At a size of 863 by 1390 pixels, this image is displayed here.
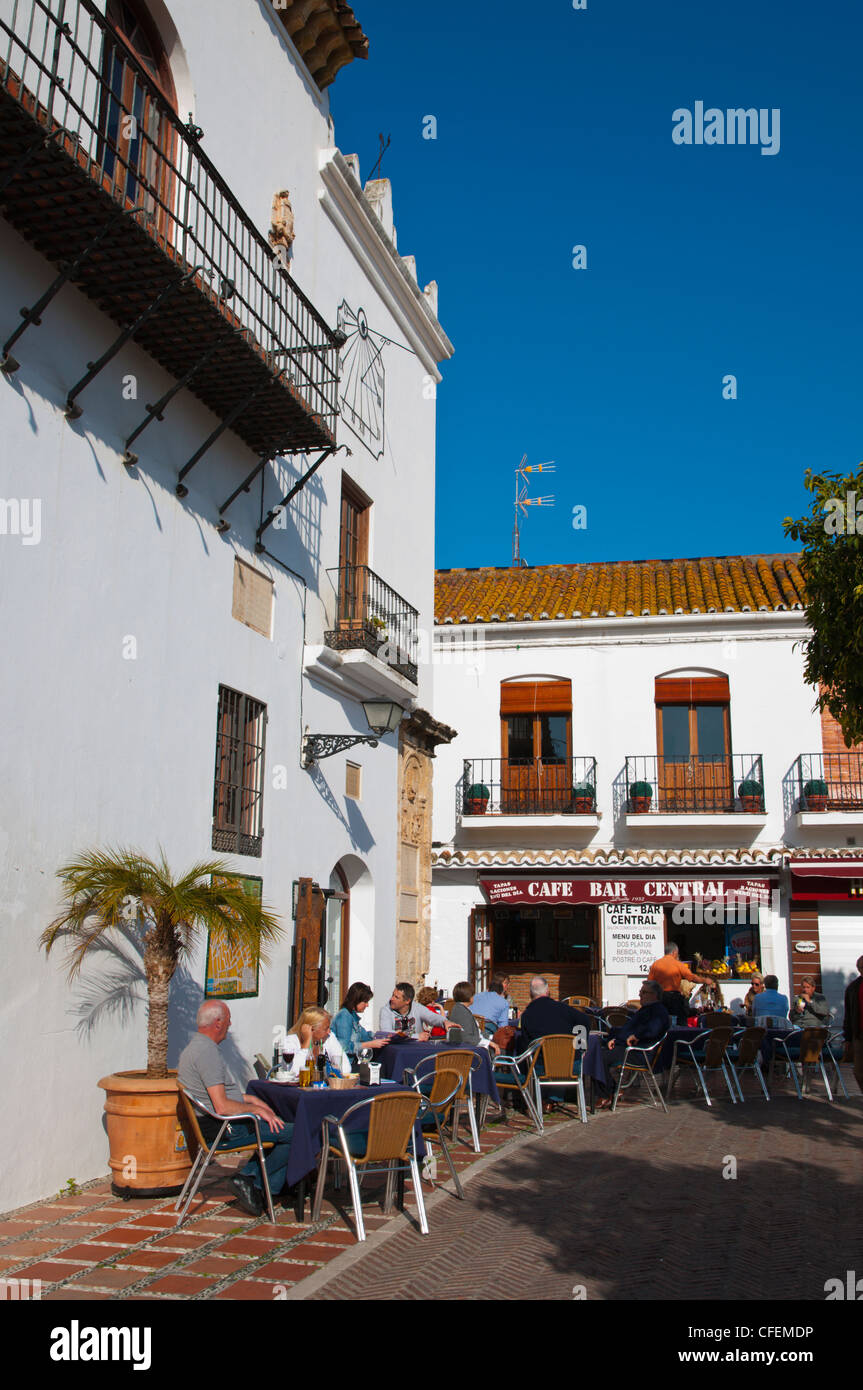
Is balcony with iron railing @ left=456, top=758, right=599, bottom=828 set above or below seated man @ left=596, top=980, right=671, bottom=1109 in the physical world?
above

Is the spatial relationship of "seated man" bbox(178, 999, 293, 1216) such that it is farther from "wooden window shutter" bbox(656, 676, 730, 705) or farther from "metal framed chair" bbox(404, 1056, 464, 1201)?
"wooden window shutter" bbox(656, 676, 730, 705)

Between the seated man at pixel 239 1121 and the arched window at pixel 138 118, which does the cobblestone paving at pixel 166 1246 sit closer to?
the seated man at pixel 239 1121

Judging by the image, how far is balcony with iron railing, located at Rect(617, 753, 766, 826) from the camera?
19.2m

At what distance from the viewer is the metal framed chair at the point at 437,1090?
6.86 metres

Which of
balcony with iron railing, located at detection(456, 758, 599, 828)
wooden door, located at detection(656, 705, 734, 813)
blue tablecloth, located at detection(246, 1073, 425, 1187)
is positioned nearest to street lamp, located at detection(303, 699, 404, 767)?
blue tablecloth, located at detection(246, 1073, 425, 1187)

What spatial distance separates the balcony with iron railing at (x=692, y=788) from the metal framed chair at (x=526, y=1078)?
9549mm

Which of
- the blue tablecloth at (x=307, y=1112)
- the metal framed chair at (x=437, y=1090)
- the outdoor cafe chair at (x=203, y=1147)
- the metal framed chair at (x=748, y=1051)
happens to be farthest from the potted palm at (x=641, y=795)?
the outdoor cafe chair at (x=203, y=1147)

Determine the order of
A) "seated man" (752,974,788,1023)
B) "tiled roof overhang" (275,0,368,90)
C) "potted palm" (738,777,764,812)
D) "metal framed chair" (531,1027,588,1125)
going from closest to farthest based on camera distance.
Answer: "metal framed chair" (531,1027,588,1125)
"tiled roof overhang" (275,0,368,90)
"seated man" (752,974,788,1023)
"potted palm" (738,777,764,812)

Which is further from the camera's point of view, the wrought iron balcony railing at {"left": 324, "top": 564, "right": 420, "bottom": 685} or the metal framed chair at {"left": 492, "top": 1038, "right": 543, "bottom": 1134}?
the wrought iron balcony railing at {"left": 324, "top": 564, "right": 420, "bottom": 685}

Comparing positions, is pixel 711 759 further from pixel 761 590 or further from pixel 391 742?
pixel 391 742

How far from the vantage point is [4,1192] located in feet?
21.1

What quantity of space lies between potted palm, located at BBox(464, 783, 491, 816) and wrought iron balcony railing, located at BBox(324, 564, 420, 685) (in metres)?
6.10

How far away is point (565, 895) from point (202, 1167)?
13668 mm

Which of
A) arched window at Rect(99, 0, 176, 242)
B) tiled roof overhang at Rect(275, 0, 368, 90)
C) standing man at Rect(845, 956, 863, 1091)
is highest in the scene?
tiled roof overhang at Rect(275, 0, 368, 90)
